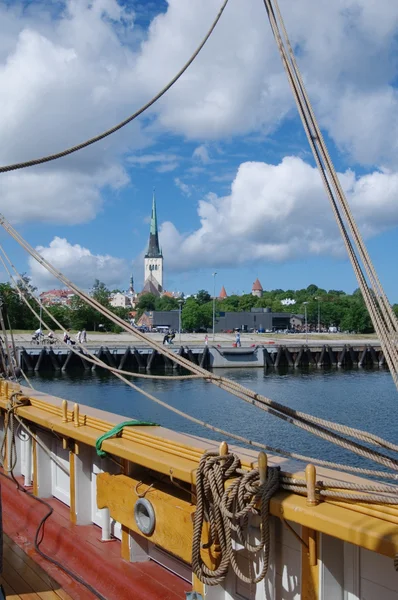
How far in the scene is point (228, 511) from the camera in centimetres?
336

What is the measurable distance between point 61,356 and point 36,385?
1122cm

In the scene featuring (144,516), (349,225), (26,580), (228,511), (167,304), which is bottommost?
(26,580)

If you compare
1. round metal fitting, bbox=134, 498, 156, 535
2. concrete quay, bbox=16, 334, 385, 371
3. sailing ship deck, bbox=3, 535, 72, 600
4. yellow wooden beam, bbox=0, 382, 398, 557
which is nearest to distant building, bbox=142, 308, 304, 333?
concrete quay, bbox=16, 334, 385, 371

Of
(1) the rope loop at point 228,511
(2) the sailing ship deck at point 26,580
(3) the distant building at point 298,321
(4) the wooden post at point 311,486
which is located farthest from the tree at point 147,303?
(4) the wooden post at point 311,486

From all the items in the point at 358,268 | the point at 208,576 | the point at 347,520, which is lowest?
the point at 208,576

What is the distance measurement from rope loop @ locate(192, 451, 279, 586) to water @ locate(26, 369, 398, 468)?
12.1m

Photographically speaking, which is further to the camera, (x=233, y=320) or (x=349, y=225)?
(x=233, y=320)

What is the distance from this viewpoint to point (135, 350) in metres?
49.2

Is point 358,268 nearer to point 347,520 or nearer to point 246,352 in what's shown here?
point 347,520

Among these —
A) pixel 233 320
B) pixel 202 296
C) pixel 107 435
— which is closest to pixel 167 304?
pixel 202 296

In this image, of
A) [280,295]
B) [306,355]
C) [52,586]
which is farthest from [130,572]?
[280,295]

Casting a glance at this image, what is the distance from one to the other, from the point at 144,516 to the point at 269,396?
2848 cm

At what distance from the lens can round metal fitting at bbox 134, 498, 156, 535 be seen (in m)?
4.25

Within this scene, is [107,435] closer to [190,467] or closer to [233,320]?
[190,467]
